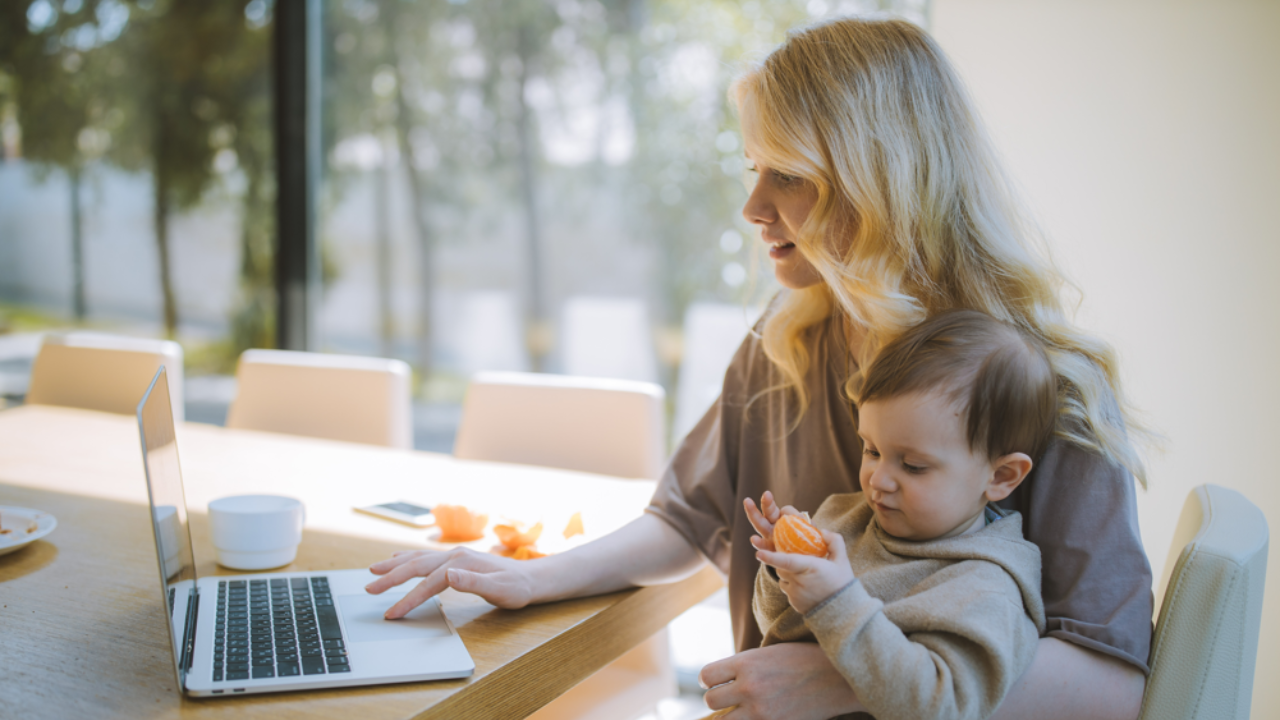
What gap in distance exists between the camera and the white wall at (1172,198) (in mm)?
1964

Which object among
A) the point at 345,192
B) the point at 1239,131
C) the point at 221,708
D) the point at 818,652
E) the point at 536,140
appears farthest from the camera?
the point at 345,192

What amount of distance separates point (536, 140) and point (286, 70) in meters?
1.20

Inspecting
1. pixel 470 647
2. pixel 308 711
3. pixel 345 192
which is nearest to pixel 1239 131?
pixel 470 647

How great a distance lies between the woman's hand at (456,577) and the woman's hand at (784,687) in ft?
0.84

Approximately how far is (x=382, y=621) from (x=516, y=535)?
313 mm

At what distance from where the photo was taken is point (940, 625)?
0.88m

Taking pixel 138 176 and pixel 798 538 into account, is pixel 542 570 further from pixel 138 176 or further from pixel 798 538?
pixel 138 176

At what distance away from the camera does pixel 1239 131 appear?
197 cm

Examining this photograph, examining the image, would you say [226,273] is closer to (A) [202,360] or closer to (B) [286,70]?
(A) [202,360]

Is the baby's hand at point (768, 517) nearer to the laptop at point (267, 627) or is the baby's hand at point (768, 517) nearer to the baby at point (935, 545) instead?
the baby at point (935, 545)

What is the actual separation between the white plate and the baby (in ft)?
3.29

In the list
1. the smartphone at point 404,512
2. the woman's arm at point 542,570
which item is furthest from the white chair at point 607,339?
the woman's arm at point 542,570

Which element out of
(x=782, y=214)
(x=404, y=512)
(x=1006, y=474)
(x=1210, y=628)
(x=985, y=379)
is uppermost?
(x=782, y=214)


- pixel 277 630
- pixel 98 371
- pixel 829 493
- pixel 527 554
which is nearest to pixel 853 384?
pixel 829 493
